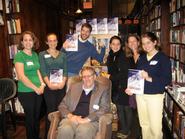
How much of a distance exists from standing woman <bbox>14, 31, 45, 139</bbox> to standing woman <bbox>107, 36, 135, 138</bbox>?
1.04 meters

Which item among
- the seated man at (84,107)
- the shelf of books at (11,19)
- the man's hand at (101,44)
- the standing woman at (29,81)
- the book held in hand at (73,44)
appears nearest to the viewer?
the seated man at (84,107)

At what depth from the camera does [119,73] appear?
3527 millimetres

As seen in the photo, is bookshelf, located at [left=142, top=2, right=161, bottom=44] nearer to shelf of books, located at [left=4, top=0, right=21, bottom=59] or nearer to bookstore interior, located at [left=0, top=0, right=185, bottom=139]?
bookstore interior, located at [left=0, top=0, right=185, bottom=139]

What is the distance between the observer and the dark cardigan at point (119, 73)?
3457 mm

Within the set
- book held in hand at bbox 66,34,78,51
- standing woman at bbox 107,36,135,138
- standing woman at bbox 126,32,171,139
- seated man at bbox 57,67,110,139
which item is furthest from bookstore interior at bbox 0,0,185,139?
seated man at bbox 57,67,110,139

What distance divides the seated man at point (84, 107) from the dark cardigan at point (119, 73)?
395 millimetres

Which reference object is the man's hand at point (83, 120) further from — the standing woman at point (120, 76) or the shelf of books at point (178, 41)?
the shelf of books at point (178, 41)

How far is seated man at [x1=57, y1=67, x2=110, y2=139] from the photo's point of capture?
284cm

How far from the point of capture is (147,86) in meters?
2.96

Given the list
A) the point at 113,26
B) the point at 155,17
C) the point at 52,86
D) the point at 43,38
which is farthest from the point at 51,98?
the point at 155,17

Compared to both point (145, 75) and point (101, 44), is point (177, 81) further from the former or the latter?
point (145, 75)

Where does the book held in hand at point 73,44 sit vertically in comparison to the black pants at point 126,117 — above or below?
above

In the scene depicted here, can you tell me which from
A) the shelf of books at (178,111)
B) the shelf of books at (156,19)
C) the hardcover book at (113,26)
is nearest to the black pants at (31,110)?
the shelf of books at (178,111)

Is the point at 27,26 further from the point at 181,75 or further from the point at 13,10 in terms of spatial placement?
the point at 181,75
